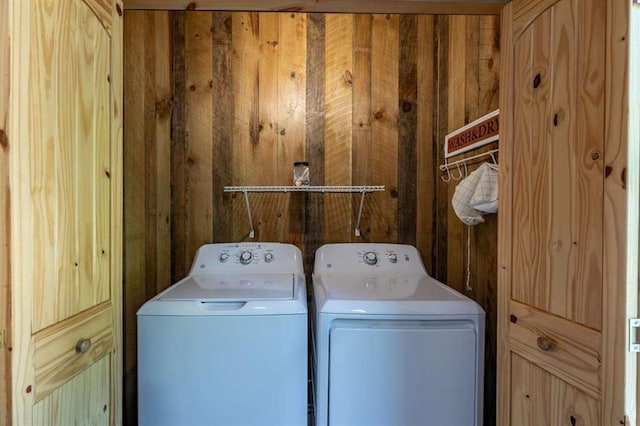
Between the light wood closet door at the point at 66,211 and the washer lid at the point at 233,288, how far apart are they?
1.11 feet

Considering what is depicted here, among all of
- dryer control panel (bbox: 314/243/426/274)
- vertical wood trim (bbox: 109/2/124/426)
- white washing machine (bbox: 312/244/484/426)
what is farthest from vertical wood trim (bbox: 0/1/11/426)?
dryer control panel (bbox: 314/243/426/274)

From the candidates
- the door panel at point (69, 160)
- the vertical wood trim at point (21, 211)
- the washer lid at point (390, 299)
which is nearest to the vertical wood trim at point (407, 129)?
the washer lid at point (390, 299)

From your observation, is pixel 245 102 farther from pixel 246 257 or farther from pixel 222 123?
pixel 246 257

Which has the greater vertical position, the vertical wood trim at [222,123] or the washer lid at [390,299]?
the vertical wood trim at [222,123]

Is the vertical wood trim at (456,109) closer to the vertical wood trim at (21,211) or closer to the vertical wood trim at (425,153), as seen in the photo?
the vertical wood trim at (425,153)

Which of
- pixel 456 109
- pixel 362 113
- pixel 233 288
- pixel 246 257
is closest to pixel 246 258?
pixel 246 257

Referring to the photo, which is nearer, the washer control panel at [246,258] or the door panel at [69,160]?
the door panel at [69,160]

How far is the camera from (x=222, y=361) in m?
1.24

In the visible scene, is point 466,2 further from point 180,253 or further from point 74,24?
point 180,253

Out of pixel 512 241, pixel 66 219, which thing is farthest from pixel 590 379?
pixel 66 219

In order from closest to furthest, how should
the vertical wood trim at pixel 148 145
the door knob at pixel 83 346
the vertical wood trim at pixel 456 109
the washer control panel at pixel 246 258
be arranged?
the door knob at pixel 83 346 → the washer control panel at pixel 246 258 → the vertical wood trim at pixel 456 109 → the vertical wood trim at pixel 148 145

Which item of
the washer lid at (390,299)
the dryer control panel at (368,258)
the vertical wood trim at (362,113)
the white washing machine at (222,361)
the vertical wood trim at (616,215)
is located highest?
the vertical wood trim at (362,113)

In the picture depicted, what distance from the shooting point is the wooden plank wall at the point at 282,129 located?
196 centimetres

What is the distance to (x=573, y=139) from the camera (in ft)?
2.39
